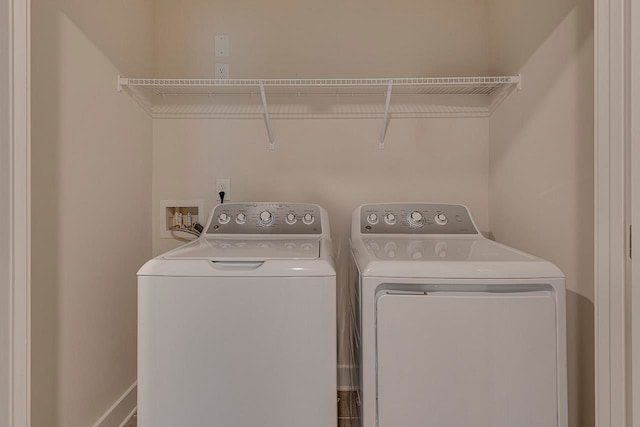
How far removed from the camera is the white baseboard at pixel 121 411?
145cm

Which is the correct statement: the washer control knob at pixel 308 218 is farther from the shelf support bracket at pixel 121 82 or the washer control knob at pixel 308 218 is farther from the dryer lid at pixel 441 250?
the shelf support bracket at pixel 121 82

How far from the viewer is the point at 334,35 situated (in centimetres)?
189

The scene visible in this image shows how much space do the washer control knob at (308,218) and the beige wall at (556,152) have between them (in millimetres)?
929

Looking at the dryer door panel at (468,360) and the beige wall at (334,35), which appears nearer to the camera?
the dryer door panel at (468,360)

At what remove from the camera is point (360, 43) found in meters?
1.89

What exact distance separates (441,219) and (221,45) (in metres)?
1.47

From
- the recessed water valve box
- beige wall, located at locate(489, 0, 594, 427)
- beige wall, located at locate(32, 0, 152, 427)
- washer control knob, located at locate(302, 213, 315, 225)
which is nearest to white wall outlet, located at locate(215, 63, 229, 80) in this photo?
beige wall, located at locate(32, 0, 152, 427)

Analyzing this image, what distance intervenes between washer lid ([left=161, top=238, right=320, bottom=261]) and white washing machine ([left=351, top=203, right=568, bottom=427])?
0.88ft

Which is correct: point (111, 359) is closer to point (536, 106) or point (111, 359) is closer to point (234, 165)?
point (234, 165)

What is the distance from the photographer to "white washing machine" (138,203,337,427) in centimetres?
102

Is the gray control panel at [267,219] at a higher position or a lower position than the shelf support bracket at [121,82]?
lower
